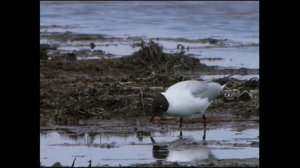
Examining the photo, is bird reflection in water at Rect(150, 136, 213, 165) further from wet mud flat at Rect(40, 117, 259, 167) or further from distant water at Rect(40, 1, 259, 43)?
distant water at Rect(40, 1, 259, 43)

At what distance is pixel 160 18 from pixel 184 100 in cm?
1618

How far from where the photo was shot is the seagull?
37.1ft

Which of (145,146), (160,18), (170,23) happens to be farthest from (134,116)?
(160,18)

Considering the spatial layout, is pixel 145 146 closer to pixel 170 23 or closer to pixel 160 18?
pixel 170 23

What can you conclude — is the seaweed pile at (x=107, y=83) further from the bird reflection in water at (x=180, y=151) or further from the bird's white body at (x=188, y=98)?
the bird reflection in water at (x=180, y=151)

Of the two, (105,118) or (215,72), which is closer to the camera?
(105,118)

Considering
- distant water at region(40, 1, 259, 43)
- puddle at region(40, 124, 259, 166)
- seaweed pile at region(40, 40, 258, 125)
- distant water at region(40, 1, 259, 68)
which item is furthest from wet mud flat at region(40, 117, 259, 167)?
distant water at region(40, 1, 259, 43)

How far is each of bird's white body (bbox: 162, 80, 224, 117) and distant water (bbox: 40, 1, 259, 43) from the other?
32.2 ft

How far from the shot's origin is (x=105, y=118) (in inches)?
476

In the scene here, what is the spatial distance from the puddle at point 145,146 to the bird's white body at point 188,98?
26 centimetres
